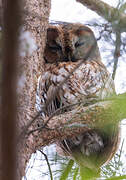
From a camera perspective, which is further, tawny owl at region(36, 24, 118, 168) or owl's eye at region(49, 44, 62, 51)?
owl's eye at region(49, 44, 62, 51)

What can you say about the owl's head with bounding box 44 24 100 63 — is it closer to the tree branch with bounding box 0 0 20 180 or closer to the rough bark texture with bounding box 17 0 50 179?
the rough bark texture with bounding box 17 0 50 179

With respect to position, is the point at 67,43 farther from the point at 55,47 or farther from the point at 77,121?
the point at 77,121

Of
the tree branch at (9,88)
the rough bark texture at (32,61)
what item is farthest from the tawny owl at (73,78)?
the tree branch at (9,88)

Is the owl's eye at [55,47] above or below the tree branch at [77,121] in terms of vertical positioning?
above

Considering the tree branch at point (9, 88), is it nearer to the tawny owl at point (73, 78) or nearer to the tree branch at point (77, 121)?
the tree branch at point (77, 121)

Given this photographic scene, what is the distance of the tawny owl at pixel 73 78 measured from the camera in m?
2.40

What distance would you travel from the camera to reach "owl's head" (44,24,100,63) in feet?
8.76

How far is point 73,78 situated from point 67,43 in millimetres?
322

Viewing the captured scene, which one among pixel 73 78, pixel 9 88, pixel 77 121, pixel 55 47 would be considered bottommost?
pixel 77 121

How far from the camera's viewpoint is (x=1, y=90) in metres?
0.74

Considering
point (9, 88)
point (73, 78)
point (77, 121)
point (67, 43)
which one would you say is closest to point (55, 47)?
point (67, 43)

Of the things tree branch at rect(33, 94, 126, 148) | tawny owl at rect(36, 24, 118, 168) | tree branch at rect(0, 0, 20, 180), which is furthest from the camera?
tawny owl at rect(36, 24, 118, 168)

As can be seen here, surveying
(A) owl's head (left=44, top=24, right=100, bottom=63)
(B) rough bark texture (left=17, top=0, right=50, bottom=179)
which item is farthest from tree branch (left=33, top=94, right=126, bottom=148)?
(A) owl's head (left=44, top=24, right=100, bottom=63)

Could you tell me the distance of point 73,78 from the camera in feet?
8.30
